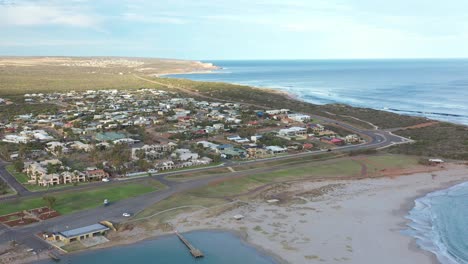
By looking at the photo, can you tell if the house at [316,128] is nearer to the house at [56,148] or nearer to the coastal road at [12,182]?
the house at [56,148]

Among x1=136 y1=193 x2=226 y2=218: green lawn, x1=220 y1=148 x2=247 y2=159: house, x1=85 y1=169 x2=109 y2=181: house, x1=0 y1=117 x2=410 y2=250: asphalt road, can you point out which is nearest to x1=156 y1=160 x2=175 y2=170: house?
x1=0 y1=117 x2=410 y2=250: asphalt road

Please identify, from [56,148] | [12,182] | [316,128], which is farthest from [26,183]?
[316,128]

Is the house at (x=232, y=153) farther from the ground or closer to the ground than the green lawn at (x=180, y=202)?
farther from the ground

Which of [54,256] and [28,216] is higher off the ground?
[28,216]

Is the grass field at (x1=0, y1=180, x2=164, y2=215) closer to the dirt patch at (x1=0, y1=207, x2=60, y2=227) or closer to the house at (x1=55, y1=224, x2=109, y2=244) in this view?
the dirt patch at (x1=0, y1=207, x2=60, y2=227)

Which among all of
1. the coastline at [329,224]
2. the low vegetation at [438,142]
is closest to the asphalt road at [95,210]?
the coastline at [329,224]

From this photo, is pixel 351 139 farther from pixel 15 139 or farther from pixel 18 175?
pixel 15 139
